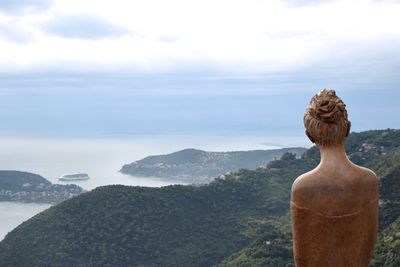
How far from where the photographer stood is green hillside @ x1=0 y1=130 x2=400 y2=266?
44500 mm

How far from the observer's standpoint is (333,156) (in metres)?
5.12

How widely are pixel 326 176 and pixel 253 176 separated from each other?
57750 millimetres

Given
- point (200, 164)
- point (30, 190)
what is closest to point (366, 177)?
point (30, 190)

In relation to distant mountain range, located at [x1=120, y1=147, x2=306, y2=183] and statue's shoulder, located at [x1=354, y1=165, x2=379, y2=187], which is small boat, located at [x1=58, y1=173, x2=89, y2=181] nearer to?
distant mountain range, located at [x1=120, y1=147, x2=306, y2=183]

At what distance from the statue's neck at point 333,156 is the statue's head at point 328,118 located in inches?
1.4

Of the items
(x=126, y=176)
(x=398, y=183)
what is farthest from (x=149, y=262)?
(x=126, y=176)

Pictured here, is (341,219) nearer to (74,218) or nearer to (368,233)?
(368,233)

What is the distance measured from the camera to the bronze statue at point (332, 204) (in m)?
4.97

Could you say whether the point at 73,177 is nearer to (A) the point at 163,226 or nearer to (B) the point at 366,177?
(A) the point at 163,226

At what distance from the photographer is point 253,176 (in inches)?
2462

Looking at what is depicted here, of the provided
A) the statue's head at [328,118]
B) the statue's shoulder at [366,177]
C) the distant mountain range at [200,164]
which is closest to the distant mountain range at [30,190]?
the distant mountain range at [200,164]

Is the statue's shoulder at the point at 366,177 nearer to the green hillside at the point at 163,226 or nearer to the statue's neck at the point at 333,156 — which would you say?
the statue's neck at the point at 333,156

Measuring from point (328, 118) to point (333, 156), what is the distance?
0.28 meters

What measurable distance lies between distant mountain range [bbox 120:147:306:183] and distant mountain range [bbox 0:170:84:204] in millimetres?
29253
